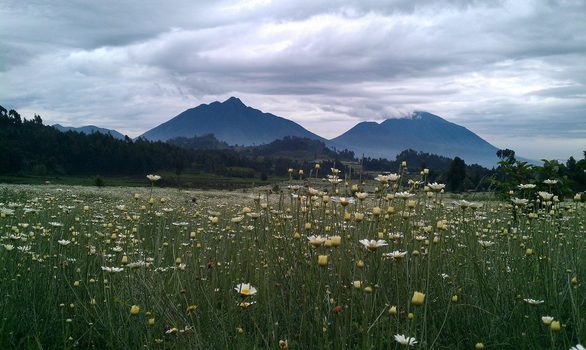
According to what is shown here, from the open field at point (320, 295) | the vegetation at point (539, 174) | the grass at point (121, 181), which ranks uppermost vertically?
the vegetation at point (539, 174)

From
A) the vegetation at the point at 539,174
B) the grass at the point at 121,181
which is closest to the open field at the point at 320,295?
the vegetation at the point at 539,174

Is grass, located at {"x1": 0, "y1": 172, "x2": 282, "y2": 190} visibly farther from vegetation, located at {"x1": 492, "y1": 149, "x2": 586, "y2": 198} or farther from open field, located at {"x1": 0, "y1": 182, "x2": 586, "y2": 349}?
open field, located at {"x1": 0, "y1": 182, "x2": 586, "y2": 349}

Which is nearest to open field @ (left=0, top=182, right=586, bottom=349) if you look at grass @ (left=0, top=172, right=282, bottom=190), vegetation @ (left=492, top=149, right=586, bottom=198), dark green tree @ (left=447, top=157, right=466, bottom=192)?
vegetation @ (left=492, top=149, right=586, bottom=198)

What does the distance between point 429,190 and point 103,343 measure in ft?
9.88

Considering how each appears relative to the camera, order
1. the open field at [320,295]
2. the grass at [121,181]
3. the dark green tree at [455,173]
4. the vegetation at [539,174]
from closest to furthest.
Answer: the open field at [320,295], the vegetation at [539,174], the dark green tree at [455,173], the grass at [121,181]

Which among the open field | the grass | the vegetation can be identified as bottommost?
the grass

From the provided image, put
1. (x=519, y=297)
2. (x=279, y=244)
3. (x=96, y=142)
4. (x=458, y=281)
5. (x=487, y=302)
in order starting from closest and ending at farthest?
(x=519, y=297) → (x=487, y=302) → (x=458, y=281) → (x=279, y=244) → (x=96, y=142)

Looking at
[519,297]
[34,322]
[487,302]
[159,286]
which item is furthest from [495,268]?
[34,322]

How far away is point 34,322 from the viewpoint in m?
3.50

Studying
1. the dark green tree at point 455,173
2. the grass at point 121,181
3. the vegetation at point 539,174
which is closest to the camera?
the vegetation at point 539,174

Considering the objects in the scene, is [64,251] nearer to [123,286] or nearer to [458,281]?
[123,286]

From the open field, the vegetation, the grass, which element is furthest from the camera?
the grass

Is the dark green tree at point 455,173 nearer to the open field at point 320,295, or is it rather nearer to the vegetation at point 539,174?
the vegetation at point 539,174

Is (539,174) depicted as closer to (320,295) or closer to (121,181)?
(320,295)
